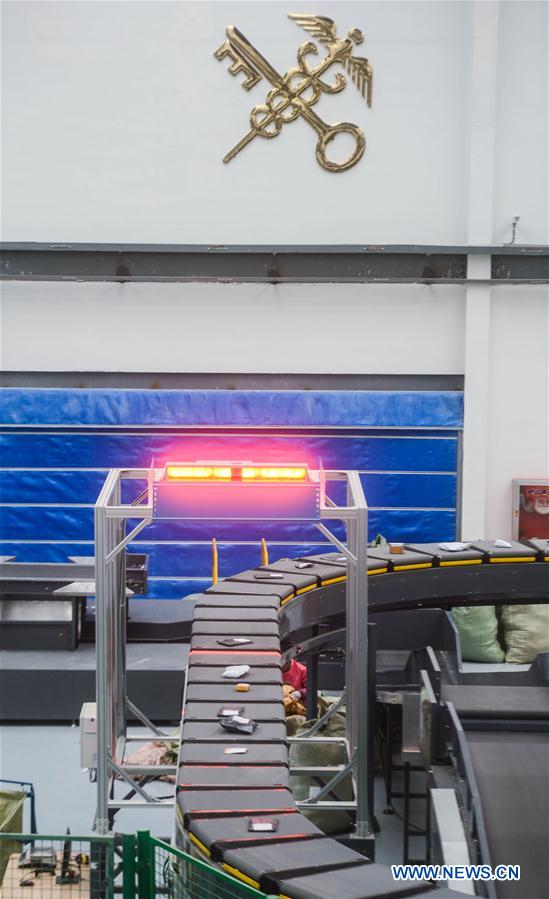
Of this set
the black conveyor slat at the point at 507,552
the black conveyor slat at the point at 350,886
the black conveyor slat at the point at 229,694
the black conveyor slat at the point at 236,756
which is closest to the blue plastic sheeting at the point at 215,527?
the black conveyor slat at the point at 507,552

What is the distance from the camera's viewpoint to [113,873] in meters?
4.48

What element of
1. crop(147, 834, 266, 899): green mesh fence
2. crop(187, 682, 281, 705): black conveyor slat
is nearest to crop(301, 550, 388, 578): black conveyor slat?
crop(187, 682, 281, 705): black conveyor slat

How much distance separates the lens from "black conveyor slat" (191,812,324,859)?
3.97 meters

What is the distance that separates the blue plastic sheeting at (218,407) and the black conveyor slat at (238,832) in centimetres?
756

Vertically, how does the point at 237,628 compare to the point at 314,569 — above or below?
below

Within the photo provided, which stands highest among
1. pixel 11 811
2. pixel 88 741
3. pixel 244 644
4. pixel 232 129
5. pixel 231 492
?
pixel 232 129

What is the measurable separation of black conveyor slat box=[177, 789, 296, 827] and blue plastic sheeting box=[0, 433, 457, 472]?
282 inches

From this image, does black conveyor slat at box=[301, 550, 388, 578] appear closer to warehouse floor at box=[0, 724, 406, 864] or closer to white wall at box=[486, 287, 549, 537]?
warehouse floor at box=[0, 724, 406, 864]

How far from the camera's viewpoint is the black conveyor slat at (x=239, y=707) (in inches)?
219

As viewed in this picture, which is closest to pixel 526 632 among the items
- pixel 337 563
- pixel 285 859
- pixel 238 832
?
pixel 337 563

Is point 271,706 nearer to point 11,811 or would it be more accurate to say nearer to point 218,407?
point 11,811

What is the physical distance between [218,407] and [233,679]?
5.81 m

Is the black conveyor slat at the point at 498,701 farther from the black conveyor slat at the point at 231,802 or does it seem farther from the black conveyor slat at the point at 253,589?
the black conveyor slat at the point at 231,802

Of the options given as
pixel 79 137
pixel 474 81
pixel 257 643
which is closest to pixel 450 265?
pixel 474 81
